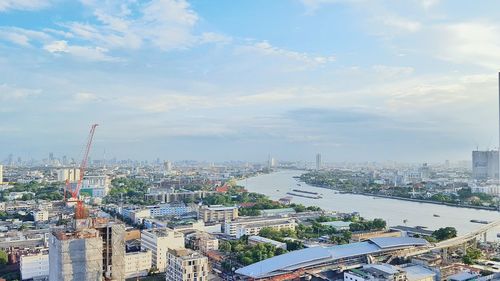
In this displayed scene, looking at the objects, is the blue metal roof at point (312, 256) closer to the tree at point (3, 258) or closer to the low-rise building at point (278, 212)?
the tree at point (3, 258)

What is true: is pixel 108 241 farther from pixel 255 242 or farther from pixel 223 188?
pixel 223 188

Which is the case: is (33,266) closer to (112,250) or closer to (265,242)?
(112,250)

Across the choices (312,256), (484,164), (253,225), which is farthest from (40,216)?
(484,164)

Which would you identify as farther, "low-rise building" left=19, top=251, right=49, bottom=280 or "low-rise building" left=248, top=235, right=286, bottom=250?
"low-rise building" left=248, top=235, right=286, bottom=250

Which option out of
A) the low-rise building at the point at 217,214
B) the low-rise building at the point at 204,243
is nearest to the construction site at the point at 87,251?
the low-rise building at the point at 204,243

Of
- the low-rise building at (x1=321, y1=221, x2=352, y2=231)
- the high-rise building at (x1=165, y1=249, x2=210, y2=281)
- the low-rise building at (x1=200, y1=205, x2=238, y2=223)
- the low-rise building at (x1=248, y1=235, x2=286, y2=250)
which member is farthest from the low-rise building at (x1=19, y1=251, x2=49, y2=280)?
the low-rise building at (x1=321, y1=221, x2=352, y2=231)

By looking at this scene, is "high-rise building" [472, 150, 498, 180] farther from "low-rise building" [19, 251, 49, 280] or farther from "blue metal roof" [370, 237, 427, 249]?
"low-rise building" [19, 251, 49, 280]
